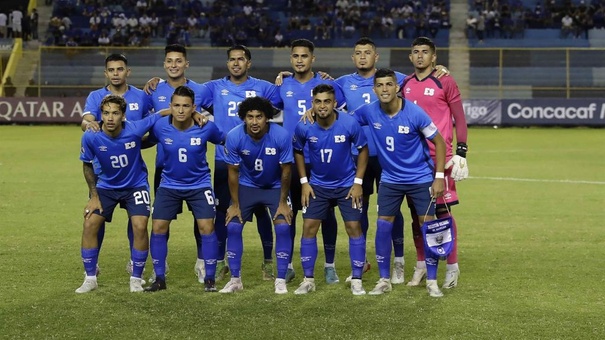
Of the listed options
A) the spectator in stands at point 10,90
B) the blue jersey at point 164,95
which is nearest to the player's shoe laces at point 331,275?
the blue jersey at point 164,95

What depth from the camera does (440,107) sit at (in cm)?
1038

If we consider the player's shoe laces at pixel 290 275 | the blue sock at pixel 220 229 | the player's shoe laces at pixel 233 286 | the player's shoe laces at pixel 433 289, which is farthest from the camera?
the blue sock at pixel 220 229

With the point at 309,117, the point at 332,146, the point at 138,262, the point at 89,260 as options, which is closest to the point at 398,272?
the point at 332,146

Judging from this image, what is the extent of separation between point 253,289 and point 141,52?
2822cm

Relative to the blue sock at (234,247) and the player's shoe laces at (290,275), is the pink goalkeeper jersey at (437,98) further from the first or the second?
the blue sock at (234,247)

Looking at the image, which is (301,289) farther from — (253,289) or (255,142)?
(255,142)

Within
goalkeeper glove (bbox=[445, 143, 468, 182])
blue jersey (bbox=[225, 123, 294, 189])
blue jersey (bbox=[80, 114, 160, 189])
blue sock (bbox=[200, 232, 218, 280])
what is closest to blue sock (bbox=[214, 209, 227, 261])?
blue sock (bbox=[200, 232, 218, 280])

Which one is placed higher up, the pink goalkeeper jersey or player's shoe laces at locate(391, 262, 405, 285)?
the pink goalkeeper jersey

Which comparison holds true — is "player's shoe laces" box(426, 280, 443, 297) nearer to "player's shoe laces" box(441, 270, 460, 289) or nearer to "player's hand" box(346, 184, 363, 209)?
"player's shoe laces" box(441, 270, 460, 289)

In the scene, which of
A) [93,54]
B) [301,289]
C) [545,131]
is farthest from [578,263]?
[93,54]

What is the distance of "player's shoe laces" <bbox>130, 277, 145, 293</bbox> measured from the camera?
988 centimetres

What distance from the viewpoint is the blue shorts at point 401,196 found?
9.89 metres

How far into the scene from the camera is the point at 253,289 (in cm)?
1010

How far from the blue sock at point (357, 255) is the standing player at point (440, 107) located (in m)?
0.67
